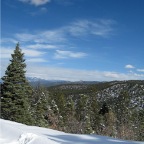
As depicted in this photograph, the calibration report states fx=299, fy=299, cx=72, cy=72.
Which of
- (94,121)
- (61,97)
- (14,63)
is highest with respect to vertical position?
(14,63)

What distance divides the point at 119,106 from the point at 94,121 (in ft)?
21.0

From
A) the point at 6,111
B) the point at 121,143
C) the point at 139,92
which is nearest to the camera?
the point at 121,143

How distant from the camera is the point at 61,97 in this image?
5334cm

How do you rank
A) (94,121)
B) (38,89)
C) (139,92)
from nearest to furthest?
(38,89), (94,121), (139,92)

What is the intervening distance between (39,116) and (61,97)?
22518 mm

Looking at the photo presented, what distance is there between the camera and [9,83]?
71.9 ft

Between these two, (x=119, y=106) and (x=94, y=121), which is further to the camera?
(x=119, y=106)

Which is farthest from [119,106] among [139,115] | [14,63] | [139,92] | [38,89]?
[139,92]

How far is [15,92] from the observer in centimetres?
2164

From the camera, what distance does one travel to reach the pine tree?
830 inches

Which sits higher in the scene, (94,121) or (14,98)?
(14,98)

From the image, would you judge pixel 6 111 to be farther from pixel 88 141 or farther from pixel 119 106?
pixel 119 106

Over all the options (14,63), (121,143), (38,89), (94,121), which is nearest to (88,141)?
(121,143)

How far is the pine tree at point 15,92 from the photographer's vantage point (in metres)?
21.1
